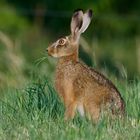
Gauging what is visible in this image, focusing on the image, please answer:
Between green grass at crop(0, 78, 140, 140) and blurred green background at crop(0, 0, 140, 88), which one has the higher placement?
blurred green background at crop(0, 0, 140, 88)

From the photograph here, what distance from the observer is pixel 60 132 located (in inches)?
262

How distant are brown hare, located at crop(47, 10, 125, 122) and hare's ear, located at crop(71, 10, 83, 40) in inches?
0.9

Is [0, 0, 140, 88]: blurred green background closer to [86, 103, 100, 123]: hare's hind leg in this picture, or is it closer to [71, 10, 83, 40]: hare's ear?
[71, 10, 83, 40]: hare's ear

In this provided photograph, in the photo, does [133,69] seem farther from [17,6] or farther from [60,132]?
[60,132]

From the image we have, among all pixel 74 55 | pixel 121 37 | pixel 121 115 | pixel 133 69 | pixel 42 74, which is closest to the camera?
pixel 121 115

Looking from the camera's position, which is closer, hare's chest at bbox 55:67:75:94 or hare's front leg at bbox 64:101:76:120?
hare's front leg at bbox 64:101:76:120

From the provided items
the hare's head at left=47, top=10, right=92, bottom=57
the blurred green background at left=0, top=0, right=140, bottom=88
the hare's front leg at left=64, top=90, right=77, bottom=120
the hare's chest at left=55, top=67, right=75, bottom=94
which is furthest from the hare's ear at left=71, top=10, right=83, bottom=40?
the blurred green background at left=0, top=0, right=140, bottom=88

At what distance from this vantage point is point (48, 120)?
7195 mm

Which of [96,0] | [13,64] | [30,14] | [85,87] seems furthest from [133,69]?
[85,87]

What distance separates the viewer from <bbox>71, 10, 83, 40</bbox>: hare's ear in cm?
800

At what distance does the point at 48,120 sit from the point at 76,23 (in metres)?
1.22

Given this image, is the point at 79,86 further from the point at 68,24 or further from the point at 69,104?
the point at 68,24

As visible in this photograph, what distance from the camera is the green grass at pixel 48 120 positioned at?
21.9 feet

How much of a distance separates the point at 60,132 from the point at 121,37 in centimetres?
1792
